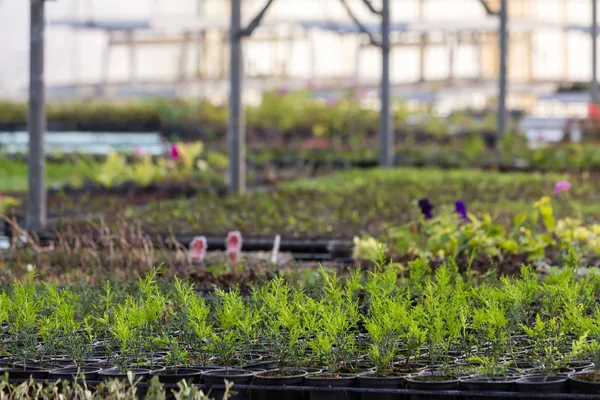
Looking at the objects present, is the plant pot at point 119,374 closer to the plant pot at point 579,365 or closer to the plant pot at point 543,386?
the plant pot at point 543,386

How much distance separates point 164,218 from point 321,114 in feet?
46.2

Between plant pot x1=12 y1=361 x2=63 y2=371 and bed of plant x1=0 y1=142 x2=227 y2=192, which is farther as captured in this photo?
bed of plant x1=0 y1=142 x2=227 y2=192

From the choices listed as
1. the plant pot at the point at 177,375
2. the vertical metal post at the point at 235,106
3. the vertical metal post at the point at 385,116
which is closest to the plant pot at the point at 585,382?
→ the plant pot at the point at 177,375

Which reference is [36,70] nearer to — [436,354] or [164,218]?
[164,218]

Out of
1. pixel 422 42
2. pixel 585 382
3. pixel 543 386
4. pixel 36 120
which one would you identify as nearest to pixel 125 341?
pixel 543 386

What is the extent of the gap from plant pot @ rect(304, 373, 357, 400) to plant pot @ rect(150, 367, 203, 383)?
45 cm

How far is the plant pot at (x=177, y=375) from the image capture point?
539 centimetres

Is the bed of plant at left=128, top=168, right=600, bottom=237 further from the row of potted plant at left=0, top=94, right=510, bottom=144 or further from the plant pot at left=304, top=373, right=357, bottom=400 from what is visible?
the row of potted plant at left=0, top=94, right=510, bottom=144

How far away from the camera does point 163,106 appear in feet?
90.2

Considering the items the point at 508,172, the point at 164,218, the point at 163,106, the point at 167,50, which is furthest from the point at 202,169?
the point at 167,50

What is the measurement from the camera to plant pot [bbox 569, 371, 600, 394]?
5.09 m

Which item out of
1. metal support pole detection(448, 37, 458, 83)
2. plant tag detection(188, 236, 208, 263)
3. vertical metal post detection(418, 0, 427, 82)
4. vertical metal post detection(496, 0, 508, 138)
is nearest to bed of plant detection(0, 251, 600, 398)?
plant tag detection(188, 236, 208, 263)

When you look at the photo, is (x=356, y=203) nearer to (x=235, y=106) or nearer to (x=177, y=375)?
(x=235, y=106)

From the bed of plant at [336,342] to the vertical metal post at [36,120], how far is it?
5.90 m
